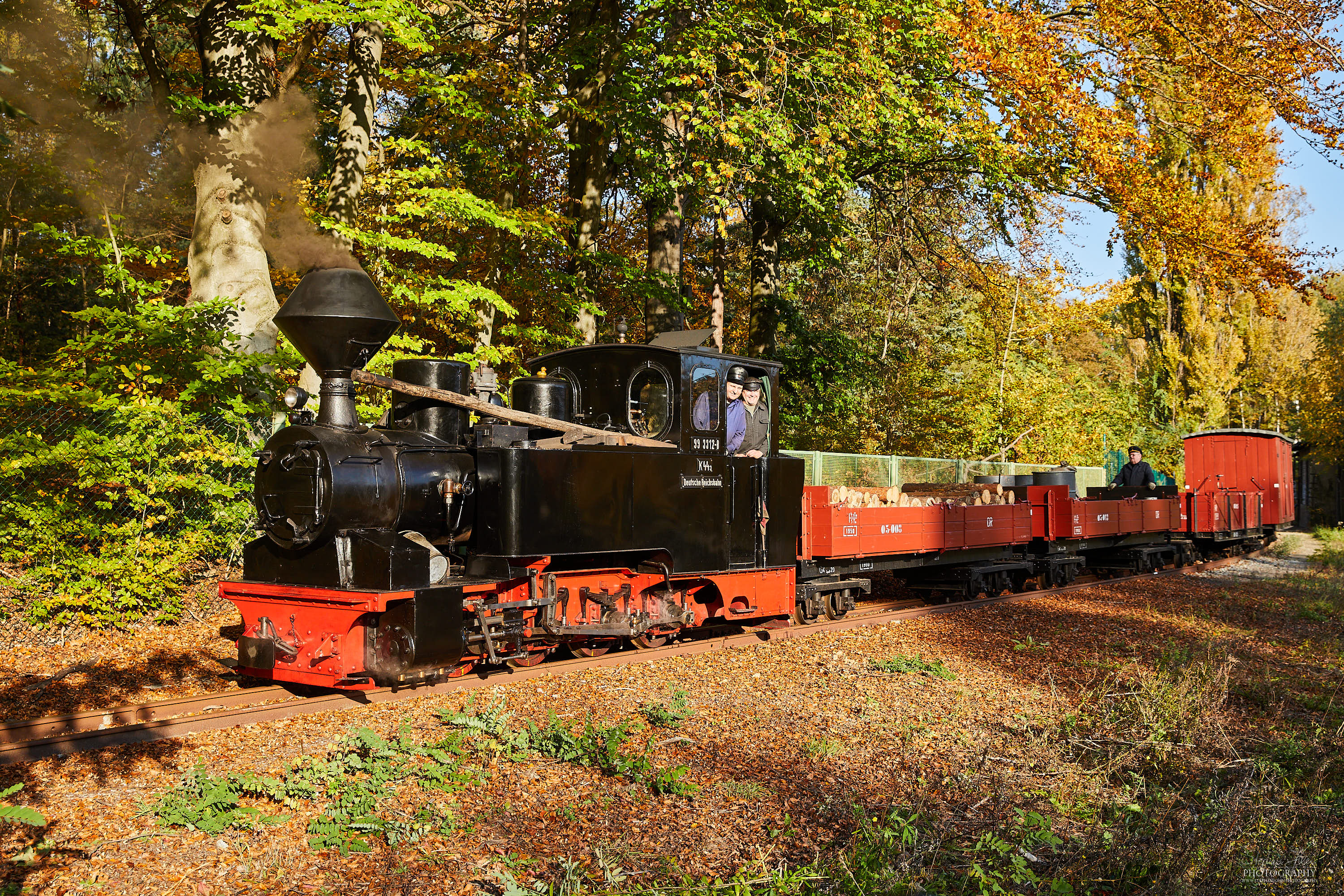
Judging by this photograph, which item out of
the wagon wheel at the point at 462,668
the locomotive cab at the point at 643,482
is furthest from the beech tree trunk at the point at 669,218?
the wagon wheel at the point at 462,668

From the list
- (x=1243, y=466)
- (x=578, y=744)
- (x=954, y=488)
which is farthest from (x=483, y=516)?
(x=1243, y=466)

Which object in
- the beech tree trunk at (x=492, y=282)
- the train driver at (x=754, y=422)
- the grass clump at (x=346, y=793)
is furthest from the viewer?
the beech tree trunk at (x=492, y=282)

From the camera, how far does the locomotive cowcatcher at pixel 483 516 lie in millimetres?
6250

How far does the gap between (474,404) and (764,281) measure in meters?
12.9

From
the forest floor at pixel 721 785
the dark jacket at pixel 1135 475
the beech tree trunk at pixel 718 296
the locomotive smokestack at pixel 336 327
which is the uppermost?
the beech tree trunk at pixel 718 296

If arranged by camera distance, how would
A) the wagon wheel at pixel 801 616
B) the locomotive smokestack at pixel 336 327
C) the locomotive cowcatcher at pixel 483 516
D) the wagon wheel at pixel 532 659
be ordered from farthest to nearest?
the wagon wheel at pixel 801 616 → the wagon wheel at pixel 532 659 → the locomotive smokestack at pixel 336 327 → the locomotive cowcatcher at pixel 483 516

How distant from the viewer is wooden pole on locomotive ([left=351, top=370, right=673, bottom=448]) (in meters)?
6.95

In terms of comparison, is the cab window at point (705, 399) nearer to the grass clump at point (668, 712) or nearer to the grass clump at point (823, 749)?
the grass clump at point (668, 712)

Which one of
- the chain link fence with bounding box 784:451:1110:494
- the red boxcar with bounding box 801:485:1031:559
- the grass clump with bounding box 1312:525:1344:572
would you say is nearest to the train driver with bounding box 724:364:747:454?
the red boxcar with bounding box 801:485:1031:559

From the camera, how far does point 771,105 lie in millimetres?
13648

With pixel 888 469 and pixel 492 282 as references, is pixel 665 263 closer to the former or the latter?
pixel 492 282

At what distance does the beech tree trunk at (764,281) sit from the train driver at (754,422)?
31.0ft

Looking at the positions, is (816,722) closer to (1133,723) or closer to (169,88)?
(1133,723)

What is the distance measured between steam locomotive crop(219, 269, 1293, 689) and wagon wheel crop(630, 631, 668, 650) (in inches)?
1.6
